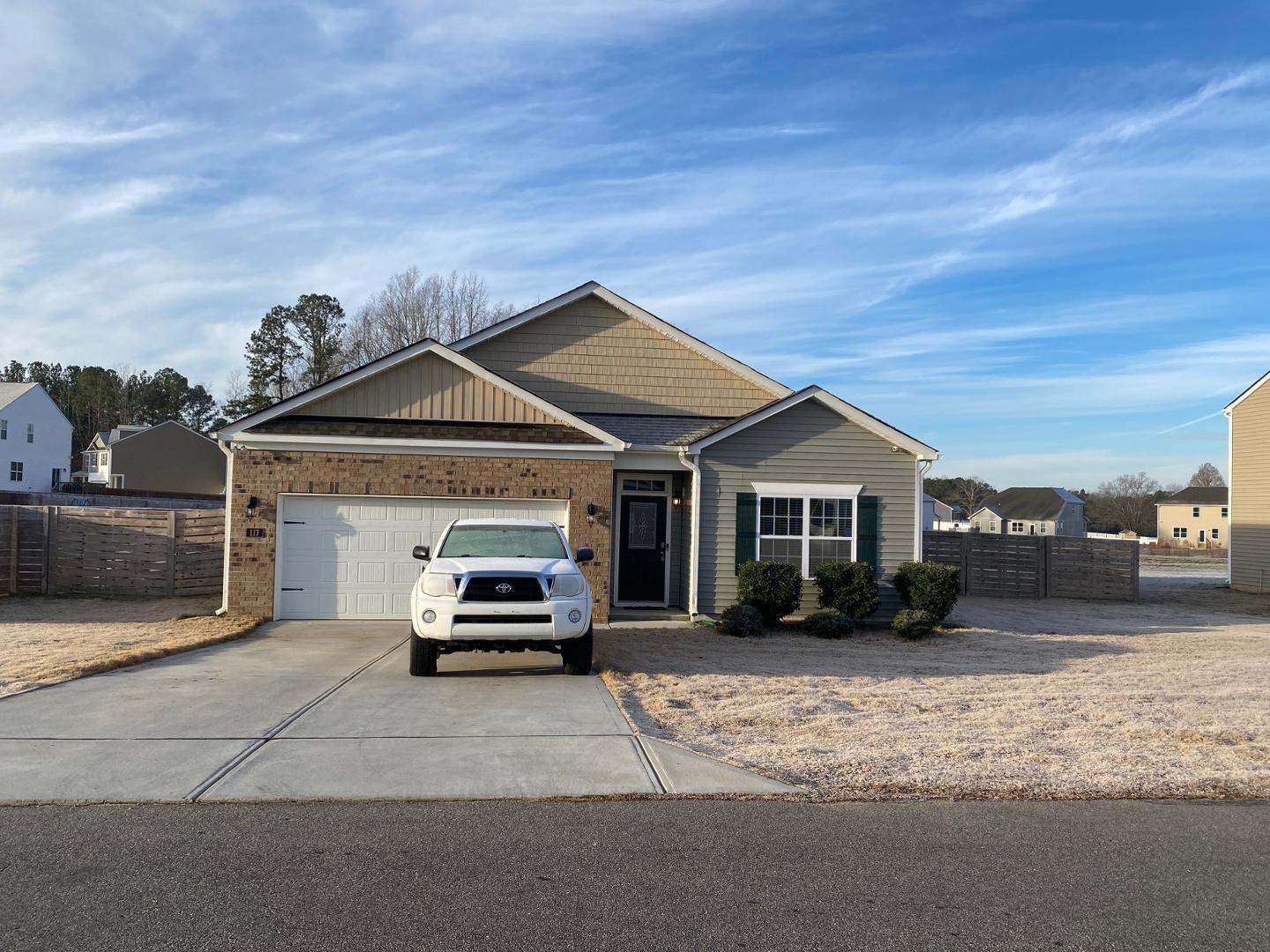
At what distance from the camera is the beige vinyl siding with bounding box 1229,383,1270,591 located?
2667cm

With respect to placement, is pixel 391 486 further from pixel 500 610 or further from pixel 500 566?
pixel 500 610

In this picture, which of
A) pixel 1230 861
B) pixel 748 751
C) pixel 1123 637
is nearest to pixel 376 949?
pixel 748 751

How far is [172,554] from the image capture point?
1823cm

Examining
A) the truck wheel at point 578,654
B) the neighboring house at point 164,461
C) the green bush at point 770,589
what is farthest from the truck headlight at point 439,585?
the neighboring house at point 164,461

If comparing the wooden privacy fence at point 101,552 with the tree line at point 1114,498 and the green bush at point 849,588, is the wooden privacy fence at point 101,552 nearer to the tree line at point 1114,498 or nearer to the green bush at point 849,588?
the green bush at point 849,588

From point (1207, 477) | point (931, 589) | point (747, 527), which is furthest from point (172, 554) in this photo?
point (1207, 477)

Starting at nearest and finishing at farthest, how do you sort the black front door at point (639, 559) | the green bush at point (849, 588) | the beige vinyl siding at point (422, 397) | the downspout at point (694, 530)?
the beige vinyl siding at point (422, 397) < the green bush at point (849, 588) < the downspout at point (694, 530) < the black front door at point (639, 559)

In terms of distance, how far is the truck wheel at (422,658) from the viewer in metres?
10.2

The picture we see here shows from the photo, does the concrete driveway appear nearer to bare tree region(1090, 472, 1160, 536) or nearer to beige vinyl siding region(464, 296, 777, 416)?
beige vinyl siding region(464, 296, 777, 416)

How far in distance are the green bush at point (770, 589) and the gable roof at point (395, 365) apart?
2.84m

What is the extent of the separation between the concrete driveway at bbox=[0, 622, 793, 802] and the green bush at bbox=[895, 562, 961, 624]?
7.14m

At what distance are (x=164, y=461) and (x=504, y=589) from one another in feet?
178

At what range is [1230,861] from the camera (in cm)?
519

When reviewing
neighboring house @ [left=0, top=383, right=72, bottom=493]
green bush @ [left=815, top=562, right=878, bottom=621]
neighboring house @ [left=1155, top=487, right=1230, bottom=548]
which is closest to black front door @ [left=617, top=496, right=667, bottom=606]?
green bush @ [left=815, top=562, right=878, bottom=621]
